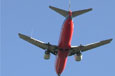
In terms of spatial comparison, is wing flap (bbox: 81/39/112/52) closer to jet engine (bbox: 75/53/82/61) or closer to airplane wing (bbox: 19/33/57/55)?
jet engine (bbox: 75/53/82/61)

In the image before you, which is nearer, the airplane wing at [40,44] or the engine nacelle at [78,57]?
the airplane wing at [40,44]

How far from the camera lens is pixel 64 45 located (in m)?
61.7

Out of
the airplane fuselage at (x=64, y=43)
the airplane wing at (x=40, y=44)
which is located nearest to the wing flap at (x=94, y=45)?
the airplane fuselage at (x=64, y=43)

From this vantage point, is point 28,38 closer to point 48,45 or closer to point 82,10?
point 48,45

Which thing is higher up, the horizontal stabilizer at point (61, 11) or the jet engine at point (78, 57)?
the horizontal stabilizer at point (61, 11)

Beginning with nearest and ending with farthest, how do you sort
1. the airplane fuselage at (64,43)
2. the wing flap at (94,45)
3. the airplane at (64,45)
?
the airplane fuselage at (64,43) → the airplane at (64,45) → the wing flap at (94,45)

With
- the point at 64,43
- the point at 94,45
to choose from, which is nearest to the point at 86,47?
the point at 94,45

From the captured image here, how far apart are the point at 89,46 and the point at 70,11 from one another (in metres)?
11.5

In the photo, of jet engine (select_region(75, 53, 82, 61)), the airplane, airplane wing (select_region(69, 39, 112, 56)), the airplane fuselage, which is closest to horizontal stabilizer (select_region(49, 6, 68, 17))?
the airplane

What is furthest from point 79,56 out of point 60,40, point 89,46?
point 60,40

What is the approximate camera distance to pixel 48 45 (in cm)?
6531

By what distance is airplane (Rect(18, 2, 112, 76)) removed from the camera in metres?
58.4

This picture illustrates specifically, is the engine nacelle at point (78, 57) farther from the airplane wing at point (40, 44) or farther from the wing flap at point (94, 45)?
the airplane wing at point (40, 44)

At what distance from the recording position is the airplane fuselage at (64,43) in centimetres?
5804
